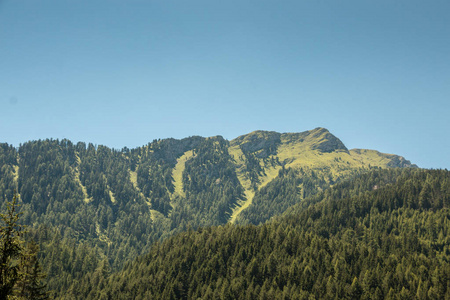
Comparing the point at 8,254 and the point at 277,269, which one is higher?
the point at 8,254

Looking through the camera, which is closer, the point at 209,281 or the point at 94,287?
the point at 209,281

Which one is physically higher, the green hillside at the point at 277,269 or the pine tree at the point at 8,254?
the pine tree at the point at 8,254

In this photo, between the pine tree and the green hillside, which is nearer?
the pine tree

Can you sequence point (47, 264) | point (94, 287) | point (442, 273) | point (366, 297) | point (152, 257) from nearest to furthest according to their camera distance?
point (366, 297), point (442, 273), point (94, 287), point (152, 257), point (47, 264)

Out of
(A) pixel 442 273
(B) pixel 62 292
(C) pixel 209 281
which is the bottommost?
(B) pixel 62 292

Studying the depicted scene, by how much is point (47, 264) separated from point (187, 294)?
96.9 meters

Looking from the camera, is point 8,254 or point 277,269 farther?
point 277,269

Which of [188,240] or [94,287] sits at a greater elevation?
[188,240]

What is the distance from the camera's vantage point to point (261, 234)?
171m

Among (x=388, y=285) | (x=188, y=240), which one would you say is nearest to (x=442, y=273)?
(x=388, y=285)

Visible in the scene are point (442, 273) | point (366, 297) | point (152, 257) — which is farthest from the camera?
point (152, 257)

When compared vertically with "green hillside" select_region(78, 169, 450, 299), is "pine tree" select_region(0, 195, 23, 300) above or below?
above

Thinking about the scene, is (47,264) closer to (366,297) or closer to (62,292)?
(62,292)

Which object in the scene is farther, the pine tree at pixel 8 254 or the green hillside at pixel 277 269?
the green hillside at pixel 277 269
